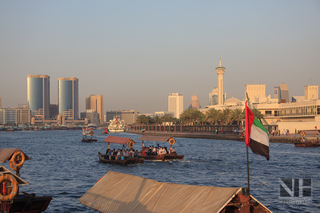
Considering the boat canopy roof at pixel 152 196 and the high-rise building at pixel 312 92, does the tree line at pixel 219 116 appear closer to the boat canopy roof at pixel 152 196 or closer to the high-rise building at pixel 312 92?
the high-rise building at pixel 312 92

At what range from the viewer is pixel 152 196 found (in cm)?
1747

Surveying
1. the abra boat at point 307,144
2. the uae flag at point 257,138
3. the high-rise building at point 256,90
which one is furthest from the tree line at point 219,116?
the uae flag at point 257,138

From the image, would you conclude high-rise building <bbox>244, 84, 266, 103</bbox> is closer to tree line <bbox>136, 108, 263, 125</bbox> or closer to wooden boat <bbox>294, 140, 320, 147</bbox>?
tree line <bbox>136, 108, 263, 125</bbox>

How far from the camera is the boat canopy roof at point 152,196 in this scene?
610 inches

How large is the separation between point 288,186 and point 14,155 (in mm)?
23568

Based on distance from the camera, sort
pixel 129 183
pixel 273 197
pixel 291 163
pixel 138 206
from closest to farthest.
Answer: pixel 138 206 < pixel 129 183 < pixel 273 197 < pixel 291 163

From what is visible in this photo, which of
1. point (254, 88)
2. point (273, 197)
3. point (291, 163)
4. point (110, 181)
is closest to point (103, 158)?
point (291, 163)

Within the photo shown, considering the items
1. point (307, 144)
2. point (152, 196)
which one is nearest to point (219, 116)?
point (307, 144)

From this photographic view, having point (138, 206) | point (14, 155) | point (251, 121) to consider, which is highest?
point (251, 121)

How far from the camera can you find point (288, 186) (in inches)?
1401

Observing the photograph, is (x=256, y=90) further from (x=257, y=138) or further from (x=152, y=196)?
(x=152, y=196)

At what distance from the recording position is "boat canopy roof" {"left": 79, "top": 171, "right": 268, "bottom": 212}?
15484 millimetres

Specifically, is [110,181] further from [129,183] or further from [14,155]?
[14,155]

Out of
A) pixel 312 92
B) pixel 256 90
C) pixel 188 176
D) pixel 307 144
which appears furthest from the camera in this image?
pixel 256 90
